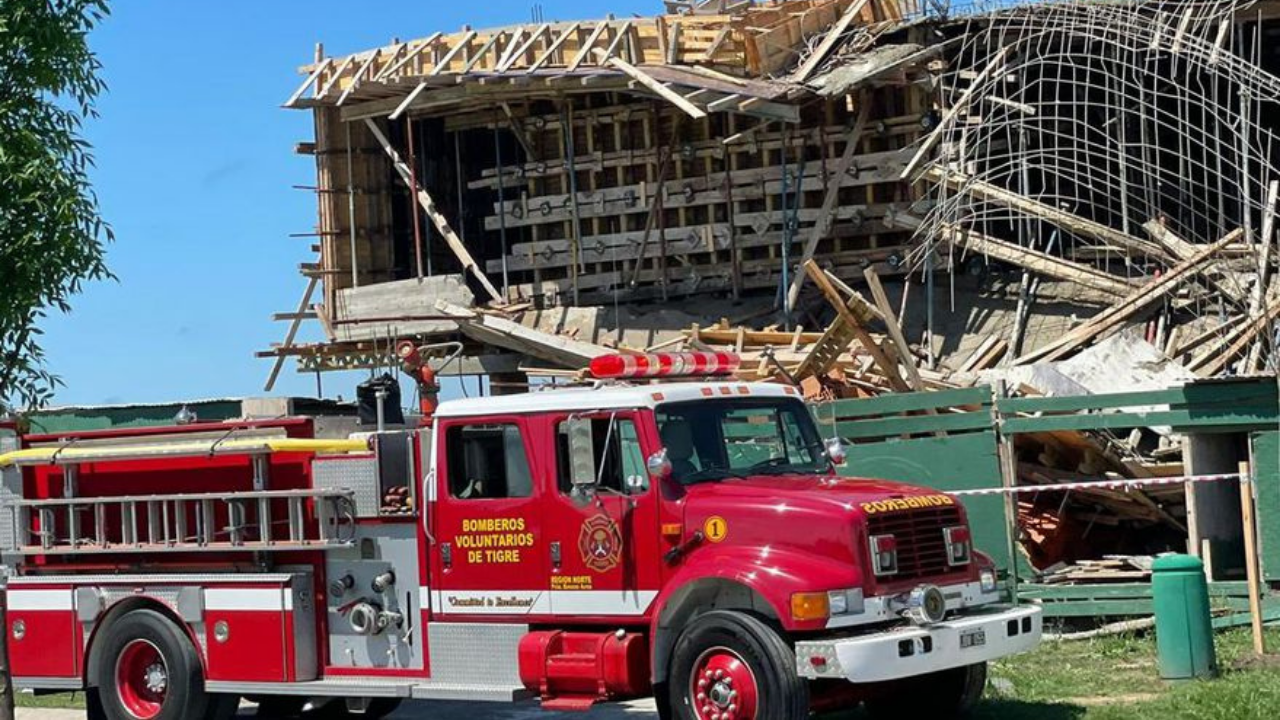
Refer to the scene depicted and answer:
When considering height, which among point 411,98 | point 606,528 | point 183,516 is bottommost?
point 606,528

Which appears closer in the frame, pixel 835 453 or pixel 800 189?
pixel 835 453

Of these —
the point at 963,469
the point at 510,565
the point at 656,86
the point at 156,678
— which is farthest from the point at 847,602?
the point at 656,86

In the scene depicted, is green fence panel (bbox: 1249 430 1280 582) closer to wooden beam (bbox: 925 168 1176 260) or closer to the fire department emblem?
wooden beam (bbox: 925 168 1176 260)

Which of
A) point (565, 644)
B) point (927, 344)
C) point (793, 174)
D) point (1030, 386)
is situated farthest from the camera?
point (793, 174)

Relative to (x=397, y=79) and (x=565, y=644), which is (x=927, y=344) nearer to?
(x=397, y=79)

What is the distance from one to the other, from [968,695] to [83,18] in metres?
7.93

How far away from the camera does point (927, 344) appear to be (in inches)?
1044

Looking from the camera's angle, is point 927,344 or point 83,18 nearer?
point 83,18

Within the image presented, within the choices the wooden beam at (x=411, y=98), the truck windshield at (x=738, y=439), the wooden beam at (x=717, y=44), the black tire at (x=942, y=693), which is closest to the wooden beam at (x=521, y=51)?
the wooden beam at (x=411, y=98)

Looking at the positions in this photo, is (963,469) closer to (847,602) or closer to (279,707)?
(279,707)

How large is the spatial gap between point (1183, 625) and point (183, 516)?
778cm

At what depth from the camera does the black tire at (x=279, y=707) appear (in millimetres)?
16422

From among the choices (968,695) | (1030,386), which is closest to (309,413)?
(968,695)

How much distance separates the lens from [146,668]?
15109 millimetres
